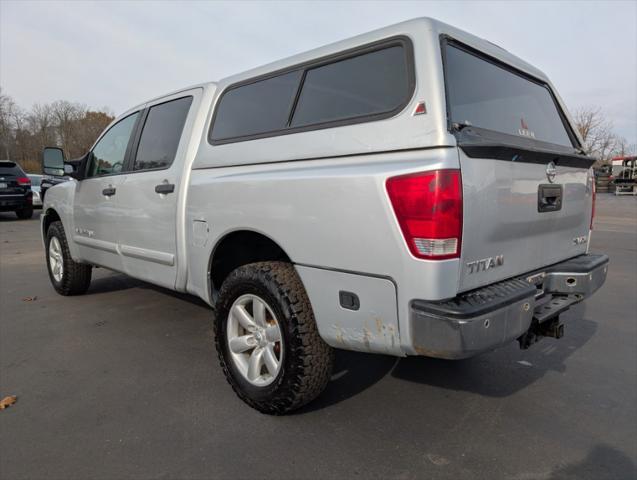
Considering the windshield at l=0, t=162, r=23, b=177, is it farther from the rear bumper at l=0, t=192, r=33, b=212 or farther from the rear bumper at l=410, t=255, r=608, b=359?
the rear bumper at l=410, t=255, r=608, b=359

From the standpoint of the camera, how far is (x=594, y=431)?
251 centimetres

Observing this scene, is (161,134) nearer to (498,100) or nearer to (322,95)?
(322,95)

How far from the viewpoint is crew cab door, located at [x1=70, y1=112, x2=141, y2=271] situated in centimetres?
405

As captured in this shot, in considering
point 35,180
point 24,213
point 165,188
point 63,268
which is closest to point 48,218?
point 63,268

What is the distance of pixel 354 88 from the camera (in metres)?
2.40

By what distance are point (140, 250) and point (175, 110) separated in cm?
116

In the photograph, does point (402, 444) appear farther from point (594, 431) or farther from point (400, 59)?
point (400, 59)

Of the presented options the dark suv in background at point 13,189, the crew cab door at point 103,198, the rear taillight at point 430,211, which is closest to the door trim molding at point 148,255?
the crew cab door at point 103,198

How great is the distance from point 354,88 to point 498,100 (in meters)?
0.92

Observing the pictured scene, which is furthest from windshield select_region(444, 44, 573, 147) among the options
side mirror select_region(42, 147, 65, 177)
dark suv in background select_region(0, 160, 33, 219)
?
dark suv in background select_region(0, 160, 33, 219)

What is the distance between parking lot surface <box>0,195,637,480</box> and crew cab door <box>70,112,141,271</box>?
741 mm

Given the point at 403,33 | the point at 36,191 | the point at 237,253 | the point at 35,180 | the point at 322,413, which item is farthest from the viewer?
the point at 35,180

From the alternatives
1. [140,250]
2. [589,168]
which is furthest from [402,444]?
[140,250]

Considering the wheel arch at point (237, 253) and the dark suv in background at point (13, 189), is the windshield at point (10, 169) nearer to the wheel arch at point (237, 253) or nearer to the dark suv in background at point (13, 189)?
the dark suv in background at point (13, 189)
